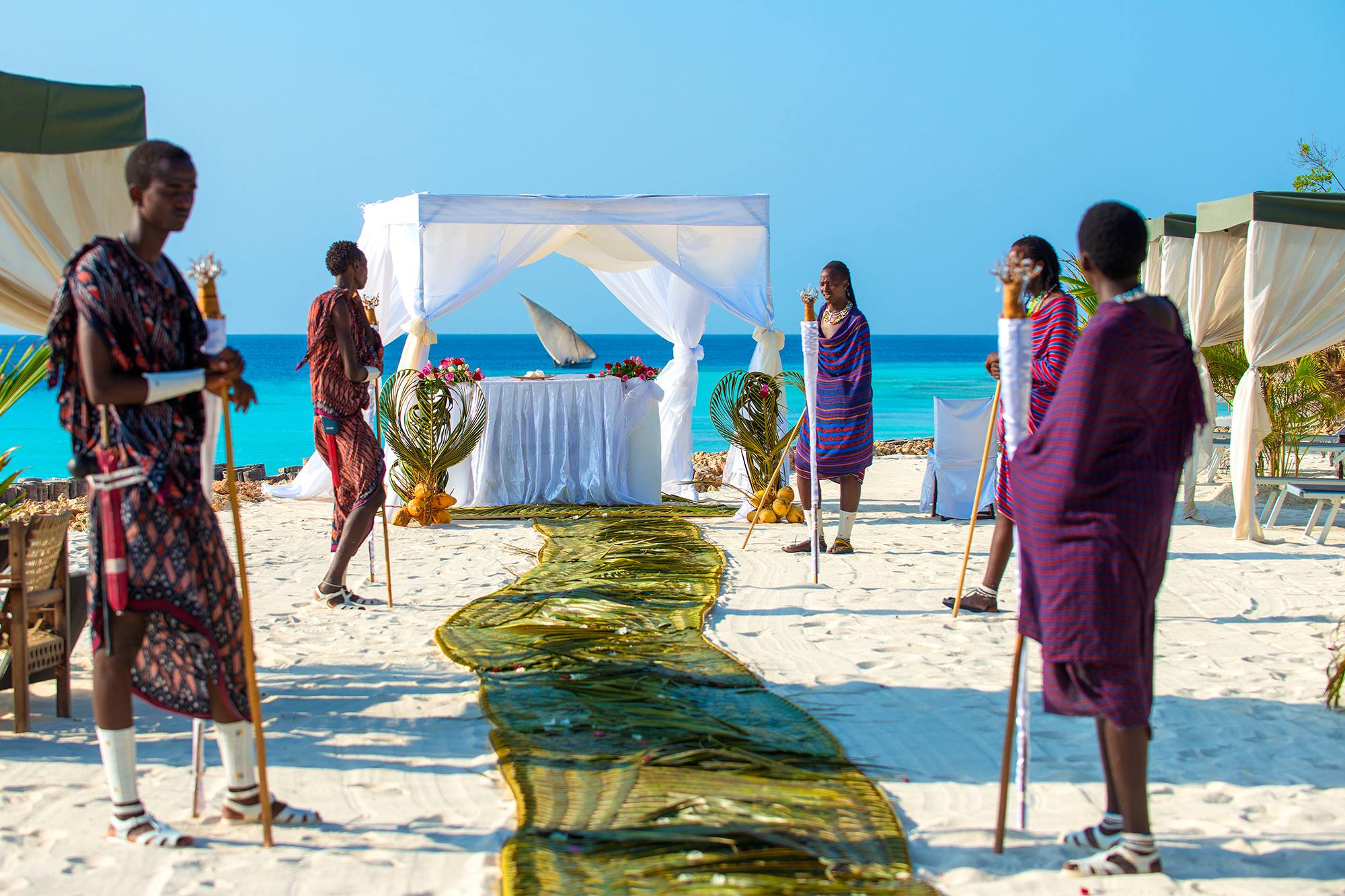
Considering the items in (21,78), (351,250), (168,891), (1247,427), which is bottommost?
(168,891)

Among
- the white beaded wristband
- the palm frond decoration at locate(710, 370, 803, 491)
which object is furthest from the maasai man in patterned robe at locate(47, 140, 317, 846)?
the palm frond decoration at locate(710, 370, 803, 491)

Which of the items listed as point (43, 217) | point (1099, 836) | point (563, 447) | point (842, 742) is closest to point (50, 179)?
point (43, 217)

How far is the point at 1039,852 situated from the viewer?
9.08ft

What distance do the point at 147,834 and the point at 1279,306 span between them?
780cm

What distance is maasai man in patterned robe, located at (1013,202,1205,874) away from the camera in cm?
249

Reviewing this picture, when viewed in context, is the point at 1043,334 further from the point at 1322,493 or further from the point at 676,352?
the point at 676,352

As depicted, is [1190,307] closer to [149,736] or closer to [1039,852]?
[1039,852]

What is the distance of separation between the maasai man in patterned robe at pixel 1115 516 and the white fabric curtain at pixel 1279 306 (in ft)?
19.7

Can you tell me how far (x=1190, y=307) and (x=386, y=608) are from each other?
7.07 meters

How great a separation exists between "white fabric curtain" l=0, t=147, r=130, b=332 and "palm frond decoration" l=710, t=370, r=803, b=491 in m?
5.13

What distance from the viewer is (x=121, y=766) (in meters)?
2.71

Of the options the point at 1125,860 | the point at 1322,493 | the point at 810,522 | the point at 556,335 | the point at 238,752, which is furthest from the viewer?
the point at 556,335

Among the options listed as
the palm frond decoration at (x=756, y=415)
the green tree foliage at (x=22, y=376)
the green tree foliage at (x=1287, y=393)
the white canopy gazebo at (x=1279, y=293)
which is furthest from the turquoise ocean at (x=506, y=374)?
the green tree foliage at (x=1287, y=393)

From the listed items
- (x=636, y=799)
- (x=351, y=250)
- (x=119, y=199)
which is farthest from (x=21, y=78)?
(x=636, y=799)
